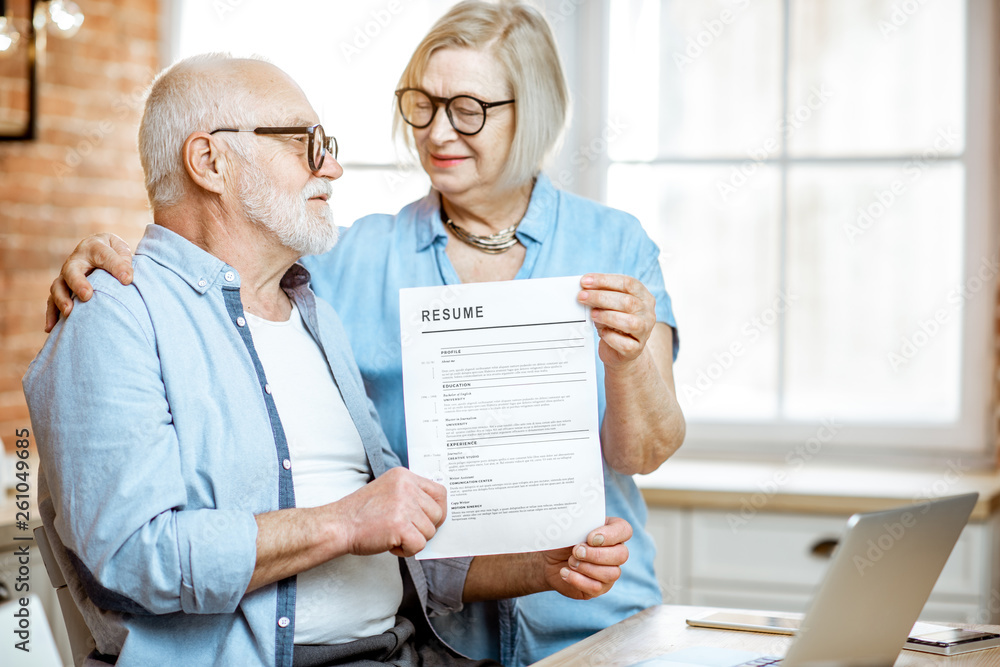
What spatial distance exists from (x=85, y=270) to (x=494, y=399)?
0.61 metres

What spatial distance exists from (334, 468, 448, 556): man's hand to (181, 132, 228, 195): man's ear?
21.2 inches

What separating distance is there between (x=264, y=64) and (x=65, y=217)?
72.0 inches

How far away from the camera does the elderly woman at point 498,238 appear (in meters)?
1.67

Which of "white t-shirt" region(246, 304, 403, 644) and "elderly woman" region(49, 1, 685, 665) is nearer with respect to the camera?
"white t-shirt" region(246, 304, 403, 644)

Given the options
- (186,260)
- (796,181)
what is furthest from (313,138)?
(796,181)

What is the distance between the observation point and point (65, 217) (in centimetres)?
300

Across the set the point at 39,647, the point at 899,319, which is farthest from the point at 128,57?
the point at 899,319

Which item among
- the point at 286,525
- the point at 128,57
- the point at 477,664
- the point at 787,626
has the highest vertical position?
the point at 128,57

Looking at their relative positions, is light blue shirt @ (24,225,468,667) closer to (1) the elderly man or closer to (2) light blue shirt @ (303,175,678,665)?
(1) the elderly man

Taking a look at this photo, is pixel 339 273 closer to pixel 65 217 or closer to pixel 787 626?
pixel 787 626

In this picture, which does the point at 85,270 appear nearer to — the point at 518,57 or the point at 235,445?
the point at 235,445

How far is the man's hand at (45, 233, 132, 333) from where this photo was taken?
1.26 metres

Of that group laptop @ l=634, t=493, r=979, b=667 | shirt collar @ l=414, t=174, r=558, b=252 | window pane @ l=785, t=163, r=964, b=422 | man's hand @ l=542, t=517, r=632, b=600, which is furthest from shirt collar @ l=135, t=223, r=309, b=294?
window pane @ l=785, t=163, r=964, b=422

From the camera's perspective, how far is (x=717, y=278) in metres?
3.21
